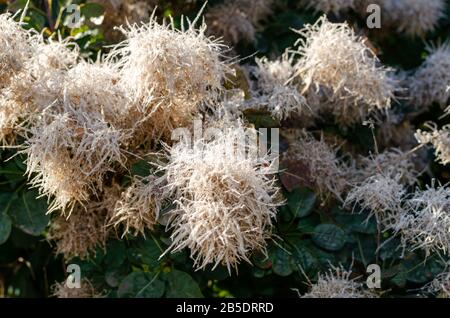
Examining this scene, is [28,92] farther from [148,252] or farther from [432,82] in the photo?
[432,82]

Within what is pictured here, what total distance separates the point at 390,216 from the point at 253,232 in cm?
24

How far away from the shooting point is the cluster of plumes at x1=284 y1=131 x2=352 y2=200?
4.23 ft

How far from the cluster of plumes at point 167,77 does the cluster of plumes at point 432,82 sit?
1.53 feet

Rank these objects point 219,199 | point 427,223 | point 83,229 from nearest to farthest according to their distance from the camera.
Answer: point 219,199 → point 427,223 → point 83,229

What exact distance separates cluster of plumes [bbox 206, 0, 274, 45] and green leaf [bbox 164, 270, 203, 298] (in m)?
0.51

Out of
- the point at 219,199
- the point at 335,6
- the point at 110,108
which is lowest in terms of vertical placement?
the point at 219,199

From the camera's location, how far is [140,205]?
3.69 feet

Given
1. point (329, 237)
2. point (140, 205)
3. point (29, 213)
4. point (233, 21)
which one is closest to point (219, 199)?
point (140, 205)

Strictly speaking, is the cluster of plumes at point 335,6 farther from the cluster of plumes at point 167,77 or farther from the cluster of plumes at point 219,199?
the cluster of plumes at point 219,199

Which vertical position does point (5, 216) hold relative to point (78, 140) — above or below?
below

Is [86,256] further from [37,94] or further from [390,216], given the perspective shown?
[390,216]

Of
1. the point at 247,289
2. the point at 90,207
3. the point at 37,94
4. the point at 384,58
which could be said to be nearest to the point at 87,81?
the point at 37,94

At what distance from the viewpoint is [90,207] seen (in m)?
1.22

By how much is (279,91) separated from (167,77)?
0.24 m
